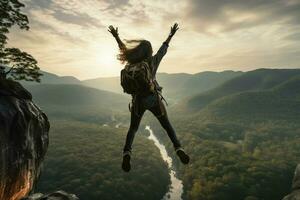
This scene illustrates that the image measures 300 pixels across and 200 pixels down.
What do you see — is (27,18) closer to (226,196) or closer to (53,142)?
(226,196)

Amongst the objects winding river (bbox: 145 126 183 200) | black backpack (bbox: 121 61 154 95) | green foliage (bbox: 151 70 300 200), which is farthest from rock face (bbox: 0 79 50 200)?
winding river (bbox: 145 126 183 200)

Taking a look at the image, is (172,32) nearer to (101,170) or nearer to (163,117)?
(163,117)

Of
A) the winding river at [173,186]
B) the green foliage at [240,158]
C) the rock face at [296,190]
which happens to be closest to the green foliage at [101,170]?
the winding river at [173,186]

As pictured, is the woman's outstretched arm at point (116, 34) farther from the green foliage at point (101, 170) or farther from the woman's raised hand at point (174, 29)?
the green foliage at point (101, 170)

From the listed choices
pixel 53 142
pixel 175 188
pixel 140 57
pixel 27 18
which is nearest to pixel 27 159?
pixel 27 18

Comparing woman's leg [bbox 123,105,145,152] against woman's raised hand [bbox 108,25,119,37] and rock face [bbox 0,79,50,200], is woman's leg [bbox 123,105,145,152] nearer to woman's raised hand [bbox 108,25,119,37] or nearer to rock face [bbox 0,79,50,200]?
woman's raised hand [bbox 108,25,119,37]
